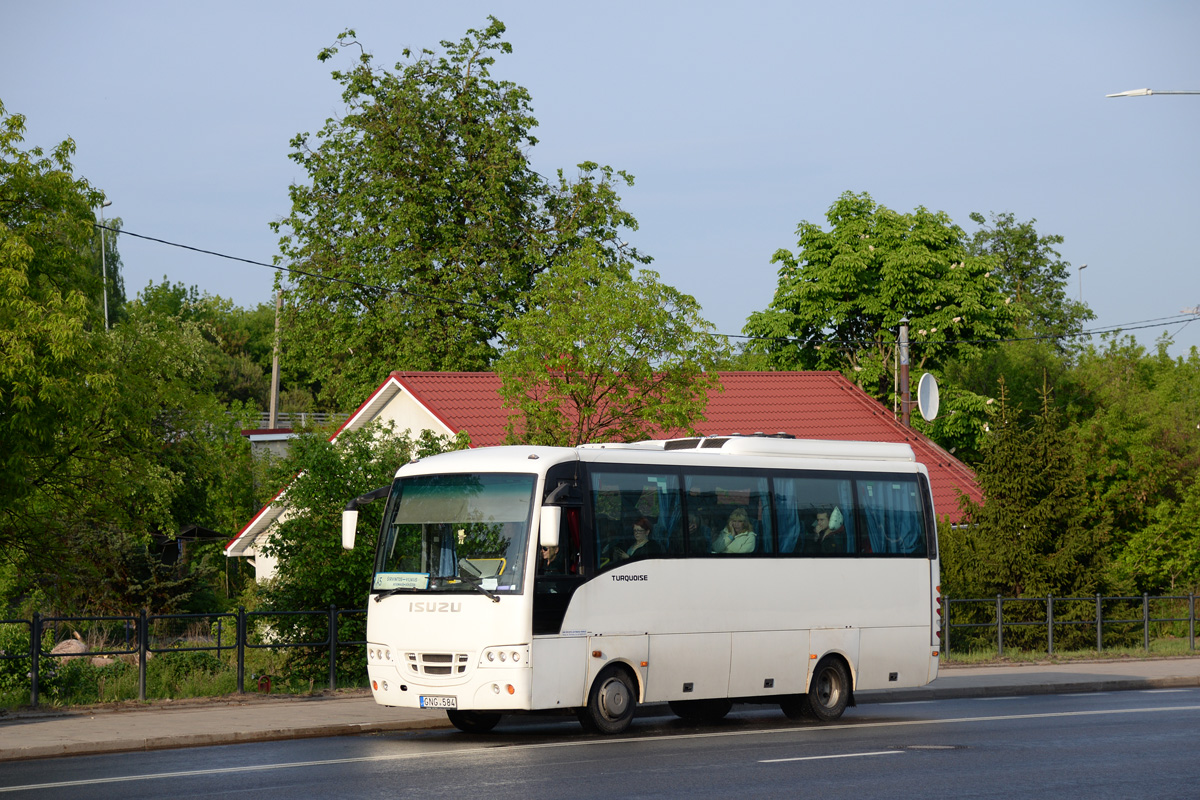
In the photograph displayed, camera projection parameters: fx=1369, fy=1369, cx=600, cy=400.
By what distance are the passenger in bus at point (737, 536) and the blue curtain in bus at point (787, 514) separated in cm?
44

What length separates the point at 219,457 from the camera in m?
35.9

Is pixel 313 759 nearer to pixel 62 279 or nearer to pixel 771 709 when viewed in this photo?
pixel 771 709

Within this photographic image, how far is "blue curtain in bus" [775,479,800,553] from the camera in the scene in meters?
16.8

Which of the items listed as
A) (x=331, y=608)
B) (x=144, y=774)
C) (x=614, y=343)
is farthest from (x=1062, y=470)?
(x=144, y=774)

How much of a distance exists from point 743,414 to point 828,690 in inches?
898

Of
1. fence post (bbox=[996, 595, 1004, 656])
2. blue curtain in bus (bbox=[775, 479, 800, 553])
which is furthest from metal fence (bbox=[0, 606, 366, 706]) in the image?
fence post (bbox=[996, 595, 1004, 656])

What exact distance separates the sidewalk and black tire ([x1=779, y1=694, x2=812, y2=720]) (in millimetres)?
3773

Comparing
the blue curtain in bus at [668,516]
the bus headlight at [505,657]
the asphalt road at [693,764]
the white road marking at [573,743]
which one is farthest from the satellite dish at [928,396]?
the bus headlight at [505,657]

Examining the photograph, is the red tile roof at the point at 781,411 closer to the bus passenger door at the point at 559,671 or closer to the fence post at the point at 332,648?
the fence post at the point at 332,648

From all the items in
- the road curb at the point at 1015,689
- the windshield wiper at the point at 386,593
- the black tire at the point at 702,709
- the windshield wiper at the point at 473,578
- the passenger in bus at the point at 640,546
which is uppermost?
the passenger in bus at the point at 640,546

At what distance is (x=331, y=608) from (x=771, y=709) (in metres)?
6.34

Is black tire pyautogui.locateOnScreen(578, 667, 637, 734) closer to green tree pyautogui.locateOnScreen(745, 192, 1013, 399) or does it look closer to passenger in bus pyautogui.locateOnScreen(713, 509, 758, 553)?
passenger in bus pyautogui.locateOnScreen(713, 509, 758, 553)

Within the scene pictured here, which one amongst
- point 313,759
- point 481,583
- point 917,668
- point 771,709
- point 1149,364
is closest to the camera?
point 313,759

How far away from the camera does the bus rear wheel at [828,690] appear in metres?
17.0
